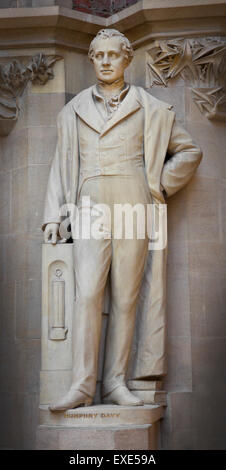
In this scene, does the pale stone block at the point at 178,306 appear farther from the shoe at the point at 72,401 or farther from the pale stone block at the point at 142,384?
the shoe at the point at 72,401

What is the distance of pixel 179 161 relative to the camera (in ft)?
22.4

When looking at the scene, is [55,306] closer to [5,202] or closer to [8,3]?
[5,202]

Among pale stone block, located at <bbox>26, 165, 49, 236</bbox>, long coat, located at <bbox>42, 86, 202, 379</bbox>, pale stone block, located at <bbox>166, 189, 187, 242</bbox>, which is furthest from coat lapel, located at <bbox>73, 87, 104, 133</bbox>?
pale stone block, located at <bbox>166, 189, 187, 242</bbox>

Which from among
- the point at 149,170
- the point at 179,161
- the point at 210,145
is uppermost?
the point at 210,145

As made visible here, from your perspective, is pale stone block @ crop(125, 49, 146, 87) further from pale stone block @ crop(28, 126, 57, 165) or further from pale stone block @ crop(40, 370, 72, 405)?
pale stone block @ crop(40, 370, 72, 405)

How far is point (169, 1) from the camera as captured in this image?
7.17 m

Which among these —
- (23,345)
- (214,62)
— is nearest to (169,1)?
(214,62)

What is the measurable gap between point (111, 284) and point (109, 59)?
2.08 meters

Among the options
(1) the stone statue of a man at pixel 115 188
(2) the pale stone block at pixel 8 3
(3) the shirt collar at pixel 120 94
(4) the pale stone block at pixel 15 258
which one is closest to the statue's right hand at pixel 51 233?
(1) the stone statue of a man at pixel 115 188

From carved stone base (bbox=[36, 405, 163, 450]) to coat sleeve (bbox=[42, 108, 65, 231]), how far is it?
1.73 m

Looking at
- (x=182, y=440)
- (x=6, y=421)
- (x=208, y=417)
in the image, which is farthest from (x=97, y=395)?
(x=6, y=421)

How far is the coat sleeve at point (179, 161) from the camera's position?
6801 mm

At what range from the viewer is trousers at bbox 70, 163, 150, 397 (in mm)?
6242

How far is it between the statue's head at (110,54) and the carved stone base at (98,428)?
3.01m
